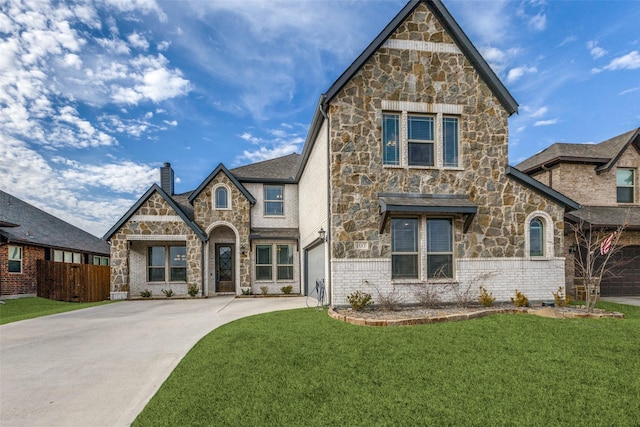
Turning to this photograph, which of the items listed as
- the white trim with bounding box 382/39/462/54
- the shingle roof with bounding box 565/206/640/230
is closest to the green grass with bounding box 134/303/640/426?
the shingle roof with bounding box 565/206/640/230

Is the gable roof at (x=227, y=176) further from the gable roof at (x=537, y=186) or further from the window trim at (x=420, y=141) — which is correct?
the gable roof at (x=537, y=186)

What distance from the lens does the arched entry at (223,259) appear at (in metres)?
17.3

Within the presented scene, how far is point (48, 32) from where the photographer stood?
407 inches

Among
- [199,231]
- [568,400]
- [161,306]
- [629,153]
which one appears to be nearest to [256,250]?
[199,231]

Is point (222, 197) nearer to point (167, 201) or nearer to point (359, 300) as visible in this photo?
point (167, 201)

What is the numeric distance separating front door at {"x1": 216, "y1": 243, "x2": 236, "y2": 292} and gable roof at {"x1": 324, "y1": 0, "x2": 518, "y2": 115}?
10592 mm

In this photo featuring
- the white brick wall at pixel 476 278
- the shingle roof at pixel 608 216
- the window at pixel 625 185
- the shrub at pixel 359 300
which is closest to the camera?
the shrub at pixel 359 300

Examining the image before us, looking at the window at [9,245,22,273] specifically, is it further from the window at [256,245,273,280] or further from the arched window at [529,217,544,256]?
the arched window at [529,217,544,256]

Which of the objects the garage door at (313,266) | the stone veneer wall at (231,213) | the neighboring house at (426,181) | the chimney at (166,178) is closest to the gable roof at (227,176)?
the stone veneer wall at (231,213)

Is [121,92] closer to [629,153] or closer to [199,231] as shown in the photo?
[199,231]

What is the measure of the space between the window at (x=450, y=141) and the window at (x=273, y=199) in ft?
30.9

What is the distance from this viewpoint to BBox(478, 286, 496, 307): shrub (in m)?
10.0

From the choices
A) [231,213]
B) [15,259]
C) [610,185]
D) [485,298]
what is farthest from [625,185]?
[15,259]

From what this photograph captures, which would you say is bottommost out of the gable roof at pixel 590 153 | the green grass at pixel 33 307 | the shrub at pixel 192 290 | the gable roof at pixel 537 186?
the green grass at pixel 33 307
